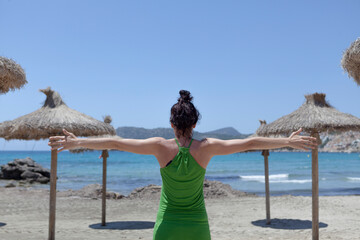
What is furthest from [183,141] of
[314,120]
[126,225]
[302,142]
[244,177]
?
[244,177]

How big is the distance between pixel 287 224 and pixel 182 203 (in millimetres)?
7064

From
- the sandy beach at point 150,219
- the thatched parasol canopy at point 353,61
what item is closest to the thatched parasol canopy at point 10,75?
the sandy beach at point 150,219

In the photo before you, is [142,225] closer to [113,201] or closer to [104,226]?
[104,226]

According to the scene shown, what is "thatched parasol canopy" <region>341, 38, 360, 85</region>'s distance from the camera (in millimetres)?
4672

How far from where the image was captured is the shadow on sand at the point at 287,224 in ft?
27.0

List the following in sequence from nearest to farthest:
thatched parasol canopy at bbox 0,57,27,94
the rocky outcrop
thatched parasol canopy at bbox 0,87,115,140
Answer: thatched parasol canopy at bbox 0,57,27,94, thatched parasol canopy at bbox 0,87,115,140, the rocky outcrop

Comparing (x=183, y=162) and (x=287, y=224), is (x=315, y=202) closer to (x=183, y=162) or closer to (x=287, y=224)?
(x=287, y=224)

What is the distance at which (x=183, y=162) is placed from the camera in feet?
7.11

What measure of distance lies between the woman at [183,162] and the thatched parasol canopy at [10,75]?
12.0 ft

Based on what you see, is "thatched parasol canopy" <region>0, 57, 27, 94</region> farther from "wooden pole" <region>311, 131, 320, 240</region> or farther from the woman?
"wooden pole" <region>311, 131, 320, 240</region>

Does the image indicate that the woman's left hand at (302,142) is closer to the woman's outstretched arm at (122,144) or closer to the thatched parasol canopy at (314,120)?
the woman's outstretched arm at (122,144)

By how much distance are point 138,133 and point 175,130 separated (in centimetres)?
7873

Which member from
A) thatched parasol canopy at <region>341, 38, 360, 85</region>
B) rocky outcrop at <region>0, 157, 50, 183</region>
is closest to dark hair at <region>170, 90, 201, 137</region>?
thatched parasol canopy at <region>341, 38, 360, 85</region>

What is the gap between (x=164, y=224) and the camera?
7.13ft
